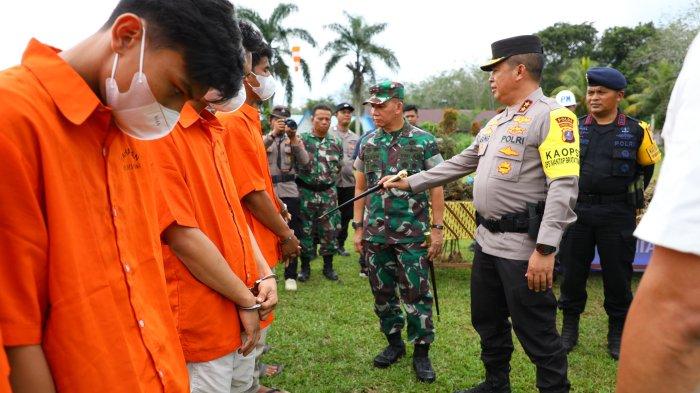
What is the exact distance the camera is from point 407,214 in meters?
3.82

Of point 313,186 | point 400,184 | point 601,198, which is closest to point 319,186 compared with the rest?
point 313,186

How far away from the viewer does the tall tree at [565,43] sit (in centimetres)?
4853

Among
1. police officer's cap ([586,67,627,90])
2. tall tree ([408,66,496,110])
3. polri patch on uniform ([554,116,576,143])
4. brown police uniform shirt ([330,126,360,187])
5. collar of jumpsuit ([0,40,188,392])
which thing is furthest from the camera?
tall tree ([408,66,496,110])

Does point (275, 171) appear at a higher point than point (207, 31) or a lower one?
lower

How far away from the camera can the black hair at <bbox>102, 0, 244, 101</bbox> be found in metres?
1.11

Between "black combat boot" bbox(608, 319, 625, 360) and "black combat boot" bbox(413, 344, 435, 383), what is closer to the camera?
"black combat boot" bbox(413, 344, 435, 383)

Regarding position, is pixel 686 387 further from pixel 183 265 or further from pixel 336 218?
pixel 336 218

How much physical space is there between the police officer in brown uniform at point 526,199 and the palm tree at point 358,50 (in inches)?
1124

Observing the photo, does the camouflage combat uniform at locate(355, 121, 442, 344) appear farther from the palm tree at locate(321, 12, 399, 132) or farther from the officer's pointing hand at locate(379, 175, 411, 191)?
the palm tree at locate(321, 12, 399, 132)

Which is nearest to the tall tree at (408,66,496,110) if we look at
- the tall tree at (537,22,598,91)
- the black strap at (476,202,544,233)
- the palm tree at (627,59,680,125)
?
the tall tree at (537,22,598,91)

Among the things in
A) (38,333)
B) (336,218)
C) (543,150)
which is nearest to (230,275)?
(38,333)

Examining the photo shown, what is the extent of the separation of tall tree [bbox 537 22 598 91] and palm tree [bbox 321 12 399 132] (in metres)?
23.5

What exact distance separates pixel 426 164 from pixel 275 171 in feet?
8.94

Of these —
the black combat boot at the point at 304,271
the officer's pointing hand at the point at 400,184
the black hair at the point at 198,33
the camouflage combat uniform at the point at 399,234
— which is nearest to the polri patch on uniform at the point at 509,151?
the officer's pointing hand at the point at 400,184
